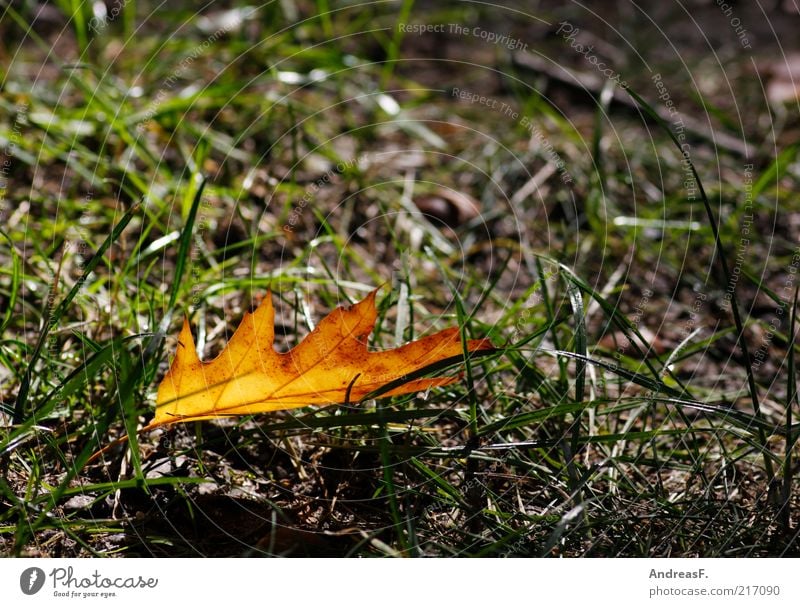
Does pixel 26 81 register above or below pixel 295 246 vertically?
above

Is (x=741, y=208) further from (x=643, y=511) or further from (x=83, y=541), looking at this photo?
(x=83, y=541)

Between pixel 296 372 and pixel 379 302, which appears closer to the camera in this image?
pixel 296 372

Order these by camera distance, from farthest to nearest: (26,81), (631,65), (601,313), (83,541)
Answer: (631,65)
(26,81)
(601,313)
(83,541)

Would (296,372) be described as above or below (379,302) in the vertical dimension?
below
